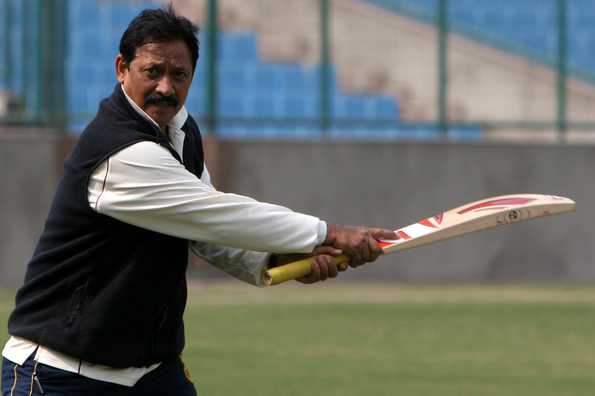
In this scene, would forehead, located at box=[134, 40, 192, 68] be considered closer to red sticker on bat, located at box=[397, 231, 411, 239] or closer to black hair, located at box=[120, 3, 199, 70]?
black hair, located at box=[120, 3, 199, 70]

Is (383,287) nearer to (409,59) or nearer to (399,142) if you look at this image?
(399,142)

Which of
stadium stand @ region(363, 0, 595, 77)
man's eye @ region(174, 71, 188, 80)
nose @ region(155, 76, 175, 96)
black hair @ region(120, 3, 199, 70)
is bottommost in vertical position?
nose @ region(155, 76, 175, 96)

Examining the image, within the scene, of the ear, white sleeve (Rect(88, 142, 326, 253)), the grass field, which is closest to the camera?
white sleeve (Rect(88, 142, 326, 253))

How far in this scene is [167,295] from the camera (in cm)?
461

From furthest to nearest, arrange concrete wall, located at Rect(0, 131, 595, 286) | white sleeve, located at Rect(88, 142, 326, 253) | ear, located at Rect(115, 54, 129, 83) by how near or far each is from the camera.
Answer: concrete wall, located at Rect(0, 131, 595, 286)
ear, located at Rect(115, 54, 129, 83)
white sleeve, located at Rect(88, 142, 326, 253)

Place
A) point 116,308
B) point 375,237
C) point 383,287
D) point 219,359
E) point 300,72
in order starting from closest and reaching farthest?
point 116,308 < point 375,237 < point 219,359 < point 383,287 < point 300,72

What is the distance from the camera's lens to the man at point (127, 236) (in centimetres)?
446

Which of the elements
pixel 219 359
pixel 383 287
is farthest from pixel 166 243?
pixel 383 287

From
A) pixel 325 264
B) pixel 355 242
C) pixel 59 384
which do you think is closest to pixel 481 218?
pixel 355 242

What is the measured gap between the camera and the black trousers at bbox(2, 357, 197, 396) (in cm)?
452

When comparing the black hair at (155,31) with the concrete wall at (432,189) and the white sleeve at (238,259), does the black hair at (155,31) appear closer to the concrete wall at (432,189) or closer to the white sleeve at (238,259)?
the white sleeve at (238,259)

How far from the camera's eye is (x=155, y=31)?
4578 millimetres

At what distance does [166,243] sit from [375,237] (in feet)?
→ 2.54

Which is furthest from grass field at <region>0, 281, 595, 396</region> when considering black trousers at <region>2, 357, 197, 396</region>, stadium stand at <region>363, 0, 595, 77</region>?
black trousers at <region>2, 357, 197, 396</region>
